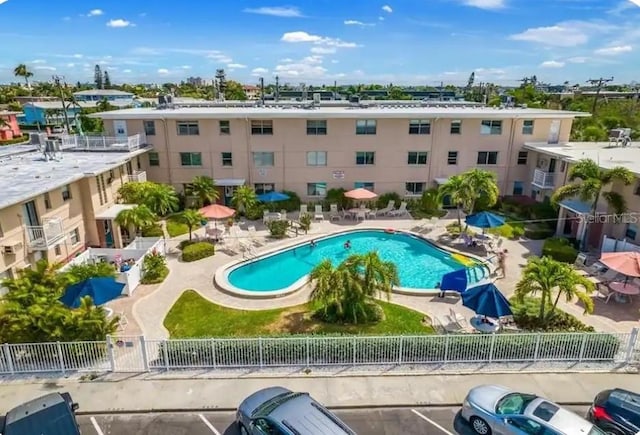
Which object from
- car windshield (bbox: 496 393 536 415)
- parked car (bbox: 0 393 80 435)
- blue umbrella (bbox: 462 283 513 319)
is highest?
blue umbrella (bbox: 462 283 513 319)

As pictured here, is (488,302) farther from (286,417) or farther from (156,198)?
(156,198)

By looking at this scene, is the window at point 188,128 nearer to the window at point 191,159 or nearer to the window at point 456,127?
the window at point 191,159

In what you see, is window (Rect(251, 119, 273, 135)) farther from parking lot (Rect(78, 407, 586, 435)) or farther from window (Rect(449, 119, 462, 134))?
parking lot (Rect(78, 407, 586, 435))

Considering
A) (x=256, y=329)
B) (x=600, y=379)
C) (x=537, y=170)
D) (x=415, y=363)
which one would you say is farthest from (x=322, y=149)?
(x=600, y=379)

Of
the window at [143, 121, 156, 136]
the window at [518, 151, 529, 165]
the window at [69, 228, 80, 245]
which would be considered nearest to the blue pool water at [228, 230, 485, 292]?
the window at [69, 228, 80, 245]

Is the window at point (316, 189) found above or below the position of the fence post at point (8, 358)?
above

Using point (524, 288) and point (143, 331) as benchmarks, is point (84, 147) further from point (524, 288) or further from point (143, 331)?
point (524, 288)

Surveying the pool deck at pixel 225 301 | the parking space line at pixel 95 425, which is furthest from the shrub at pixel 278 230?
the parking space line at pixel 95 425
